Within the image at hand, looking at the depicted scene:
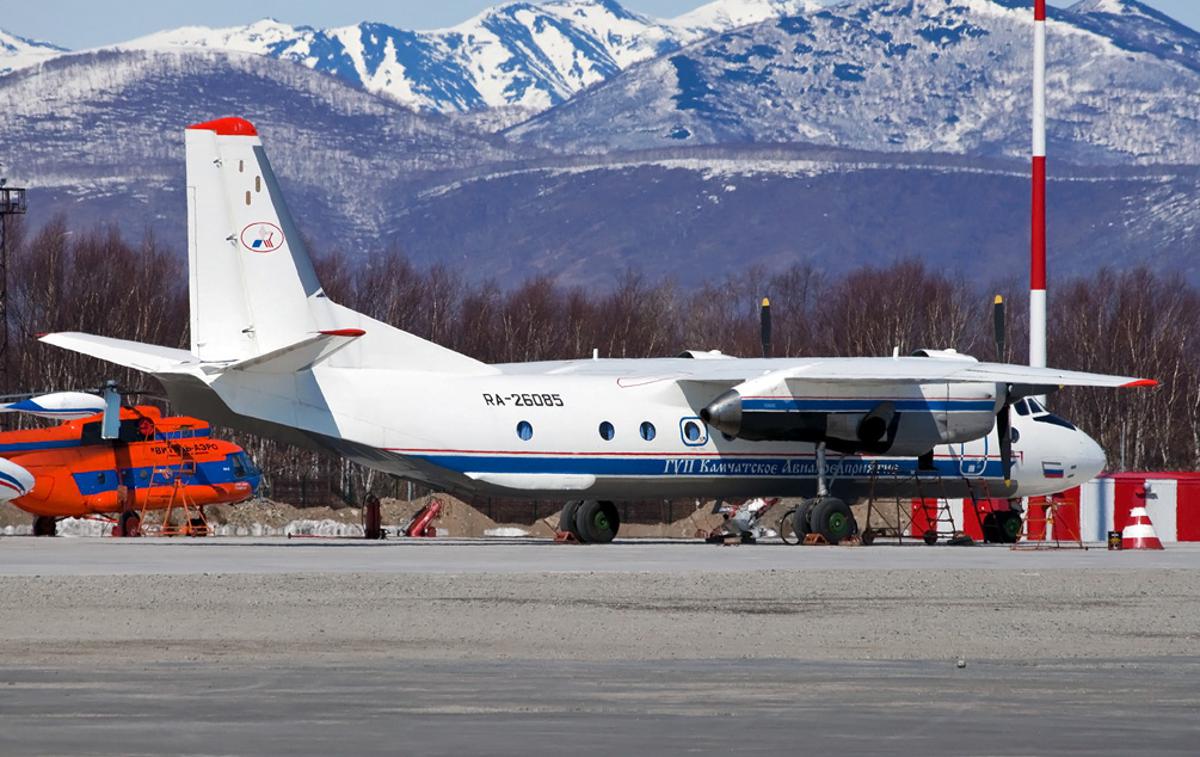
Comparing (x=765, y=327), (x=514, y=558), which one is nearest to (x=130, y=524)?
(x=765, y=327)

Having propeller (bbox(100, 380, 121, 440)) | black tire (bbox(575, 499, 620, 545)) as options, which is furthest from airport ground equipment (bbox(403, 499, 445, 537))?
black tire (bbox(575, 499, 620, 545))

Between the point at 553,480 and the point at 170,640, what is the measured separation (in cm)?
1911

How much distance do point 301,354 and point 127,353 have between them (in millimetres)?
2996

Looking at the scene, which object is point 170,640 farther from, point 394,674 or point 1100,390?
point 1100,390

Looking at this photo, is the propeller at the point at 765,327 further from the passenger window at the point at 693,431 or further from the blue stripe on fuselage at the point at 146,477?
the blue stripe on fuselage at the point at 146,477

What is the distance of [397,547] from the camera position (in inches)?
1606

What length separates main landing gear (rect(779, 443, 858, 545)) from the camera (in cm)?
4153

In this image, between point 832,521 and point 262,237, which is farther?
point 832,521

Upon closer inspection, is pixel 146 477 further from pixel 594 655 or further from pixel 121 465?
pixel 594 655

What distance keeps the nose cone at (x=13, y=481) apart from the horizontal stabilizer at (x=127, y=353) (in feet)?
27.9

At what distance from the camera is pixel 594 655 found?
19844 millimetres

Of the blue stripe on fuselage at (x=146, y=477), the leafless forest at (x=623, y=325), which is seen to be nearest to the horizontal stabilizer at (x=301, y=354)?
the blue stripe on fuselage at (x=146, y=477)

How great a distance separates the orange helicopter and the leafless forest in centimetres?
3376

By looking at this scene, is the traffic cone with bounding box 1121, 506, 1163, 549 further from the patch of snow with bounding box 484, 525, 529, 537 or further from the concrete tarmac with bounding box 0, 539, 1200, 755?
the patch of snow with bounding box 484, 525, 529, 537
